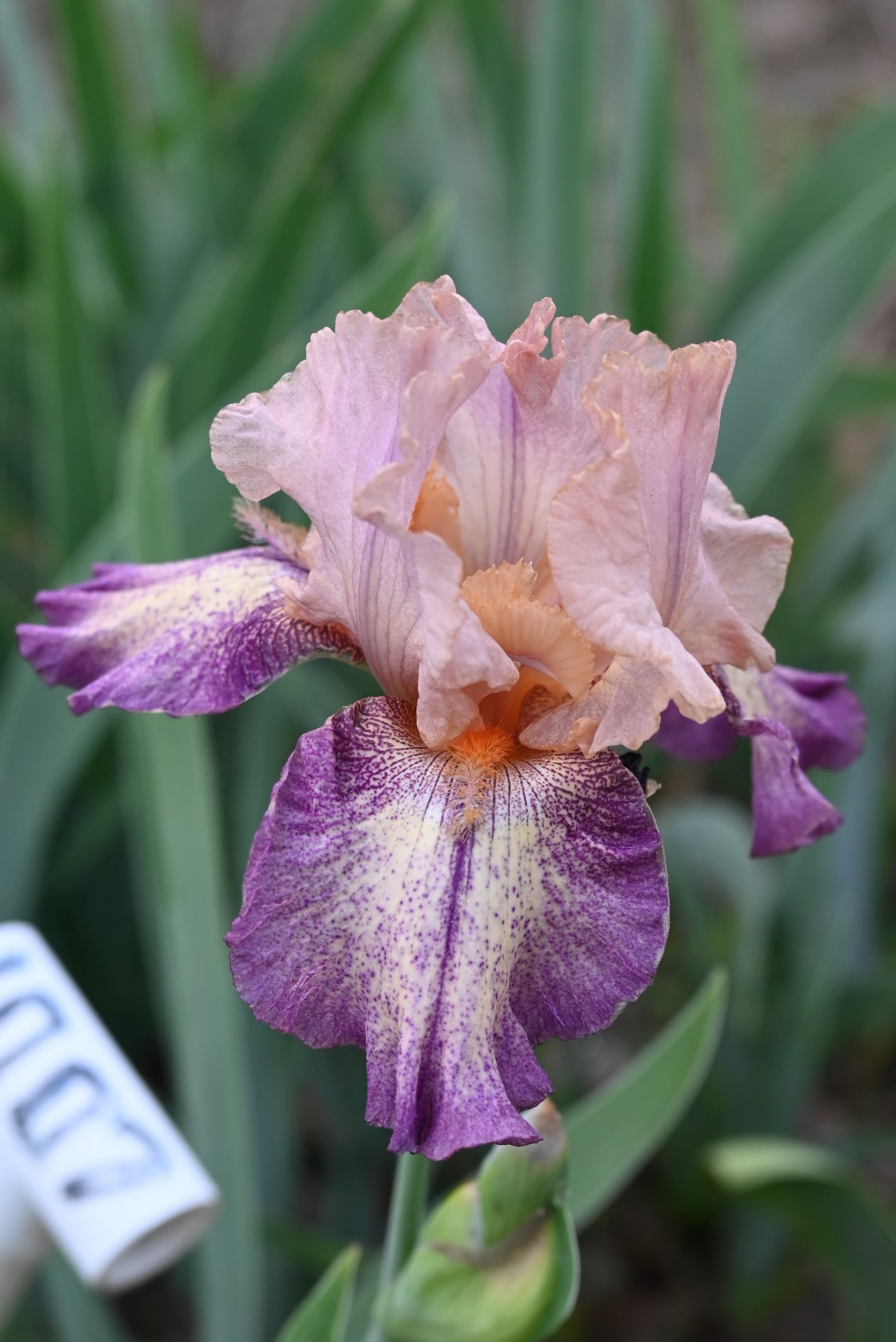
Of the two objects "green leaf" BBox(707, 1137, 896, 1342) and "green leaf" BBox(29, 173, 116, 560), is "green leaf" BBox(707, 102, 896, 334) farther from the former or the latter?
"green leaf" BBox(707, 1137, 896, 1342)

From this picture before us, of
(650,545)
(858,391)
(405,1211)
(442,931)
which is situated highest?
(858,391)

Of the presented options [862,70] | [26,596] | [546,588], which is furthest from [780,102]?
[546,588]

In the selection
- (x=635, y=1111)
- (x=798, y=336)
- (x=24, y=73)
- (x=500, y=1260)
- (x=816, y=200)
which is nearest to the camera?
(x=500, y=1260)

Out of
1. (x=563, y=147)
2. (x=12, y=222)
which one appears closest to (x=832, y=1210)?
(x=563, y=147)

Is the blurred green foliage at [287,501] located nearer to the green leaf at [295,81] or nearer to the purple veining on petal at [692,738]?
the green leaf at [295,81]

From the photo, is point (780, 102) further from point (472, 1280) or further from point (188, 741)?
point (472, 1280)

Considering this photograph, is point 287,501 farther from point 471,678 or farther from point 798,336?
point 471,678

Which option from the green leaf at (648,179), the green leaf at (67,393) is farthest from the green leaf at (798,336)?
the green leaf at (67,393)
